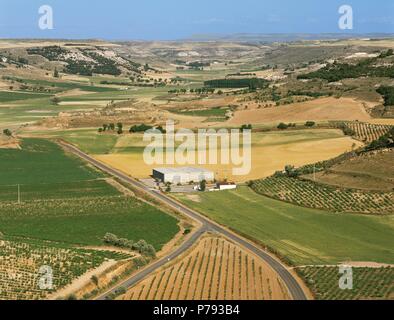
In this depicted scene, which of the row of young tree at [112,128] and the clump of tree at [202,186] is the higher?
the row of young tree at [112,128]

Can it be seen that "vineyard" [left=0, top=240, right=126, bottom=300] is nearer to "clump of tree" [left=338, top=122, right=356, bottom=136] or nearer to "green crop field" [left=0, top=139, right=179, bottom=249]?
"green crop field" [left=0, top=139, right=179, bottom=249]

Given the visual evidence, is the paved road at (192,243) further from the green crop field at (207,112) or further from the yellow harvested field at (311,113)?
the green crop field at (207,112)

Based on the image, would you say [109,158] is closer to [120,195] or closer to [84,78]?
[120,195]

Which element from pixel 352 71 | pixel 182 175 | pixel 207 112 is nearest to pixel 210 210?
pixel 182 175

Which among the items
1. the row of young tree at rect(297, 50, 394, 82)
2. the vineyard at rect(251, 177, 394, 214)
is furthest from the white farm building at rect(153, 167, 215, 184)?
the row of young tree at rect(297, 50, 394, 82)

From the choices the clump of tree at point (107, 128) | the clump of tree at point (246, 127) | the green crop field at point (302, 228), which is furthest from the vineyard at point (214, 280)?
the clump of tree at point (107, 128)

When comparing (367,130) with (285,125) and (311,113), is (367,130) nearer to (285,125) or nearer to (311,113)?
(285,125)

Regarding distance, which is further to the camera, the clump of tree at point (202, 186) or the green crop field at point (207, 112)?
the green crop field at point (207, 112)
